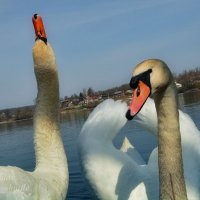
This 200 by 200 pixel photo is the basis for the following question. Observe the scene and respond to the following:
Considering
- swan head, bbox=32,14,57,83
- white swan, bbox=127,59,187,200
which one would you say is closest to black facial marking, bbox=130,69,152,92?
white swan, bbox=127,59,187,200

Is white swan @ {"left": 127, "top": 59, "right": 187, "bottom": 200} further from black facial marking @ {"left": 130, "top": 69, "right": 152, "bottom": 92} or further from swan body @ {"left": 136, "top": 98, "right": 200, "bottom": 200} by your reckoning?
swan body @ {"left": 136, "top": 98, "right": 200, "bottom": 200}

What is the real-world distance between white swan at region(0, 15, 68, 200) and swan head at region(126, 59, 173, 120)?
4.21ft

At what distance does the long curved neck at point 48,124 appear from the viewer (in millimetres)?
5675

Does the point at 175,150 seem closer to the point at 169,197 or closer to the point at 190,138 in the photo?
the point at 169,197

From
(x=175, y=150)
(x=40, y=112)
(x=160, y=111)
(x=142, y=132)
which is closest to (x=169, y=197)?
(x=175, y=150)

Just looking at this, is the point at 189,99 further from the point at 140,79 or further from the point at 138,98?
the point at 138,98

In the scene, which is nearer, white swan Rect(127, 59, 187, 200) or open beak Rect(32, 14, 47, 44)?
white swan Rect(127, 59, 187, 200)

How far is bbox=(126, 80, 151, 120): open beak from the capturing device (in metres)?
4.34

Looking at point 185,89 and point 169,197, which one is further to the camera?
point 185,89

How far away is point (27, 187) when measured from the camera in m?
5.03

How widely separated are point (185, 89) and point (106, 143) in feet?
260

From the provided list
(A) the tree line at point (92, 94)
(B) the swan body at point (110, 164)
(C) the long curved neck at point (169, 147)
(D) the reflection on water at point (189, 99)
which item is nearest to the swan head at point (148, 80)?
(C) the long curved neck at point (169, 147)

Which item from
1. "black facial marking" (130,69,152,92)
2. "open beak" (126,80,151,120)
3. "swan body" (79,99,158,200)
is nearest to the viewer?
"open beak" (126,80,151,120)

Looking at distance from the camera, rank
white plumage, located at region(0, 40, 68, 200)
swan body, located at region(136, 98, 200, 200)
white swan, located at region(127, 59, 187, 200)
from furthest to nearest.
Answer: swan body, located at region(136, 98, 200, 200) → white plumage, located at region(0, 40, 68, 200) → white swan, located at region(127, 59, 187, 200)
